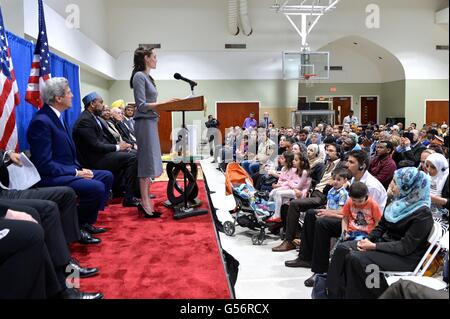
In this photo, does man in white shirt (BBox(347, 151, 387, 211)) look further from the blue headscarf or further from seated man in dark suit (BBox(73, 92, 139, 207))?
seated man in dark suit (BBox(73, 92, 139, 207))

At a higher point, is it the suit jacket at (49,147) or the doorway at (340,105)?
the doorway at (340,105)

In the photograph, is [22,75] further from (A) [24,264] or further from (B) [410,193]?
(B) [410,193]

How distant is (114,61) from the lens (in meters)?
12.4

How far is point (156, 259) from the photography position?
2.63 m

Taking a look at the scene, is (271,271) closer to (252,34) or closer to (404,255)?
(404,255)

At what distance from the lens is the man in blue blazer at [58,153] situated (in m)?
2.74

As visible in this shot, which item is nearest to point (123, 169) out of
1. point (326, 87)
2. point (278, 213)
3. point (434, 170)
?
point (278, 213)

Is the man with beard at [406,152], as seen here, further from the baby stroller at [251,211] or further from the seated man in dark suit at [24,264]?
the seated man in dark suit at [24,264]

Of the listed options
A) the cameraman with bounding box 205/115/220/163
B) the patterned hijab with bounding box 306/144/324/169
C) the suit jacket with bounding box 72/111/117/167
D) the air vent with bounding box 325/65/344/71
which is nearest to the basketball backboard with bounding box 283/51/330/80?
the cameraman with bounding box 205/115/220/163

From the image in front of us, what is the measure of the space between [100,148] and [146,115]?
2.93 ft

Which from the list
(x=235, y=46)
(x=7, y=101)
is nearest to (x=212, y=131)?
Answer: (x=235, y=46)

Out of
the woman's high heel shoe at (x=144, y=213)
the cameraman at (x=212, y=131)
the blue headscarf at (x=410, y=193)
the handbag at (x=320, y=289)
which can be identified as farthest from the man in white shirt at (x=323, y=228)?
the cameraman at (x=212, y=131)

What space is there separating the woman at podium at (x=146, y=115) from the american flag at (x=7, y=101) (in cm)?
96

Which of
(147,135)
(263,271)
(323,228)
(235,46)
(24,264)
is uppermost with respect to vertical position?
(235,46)
